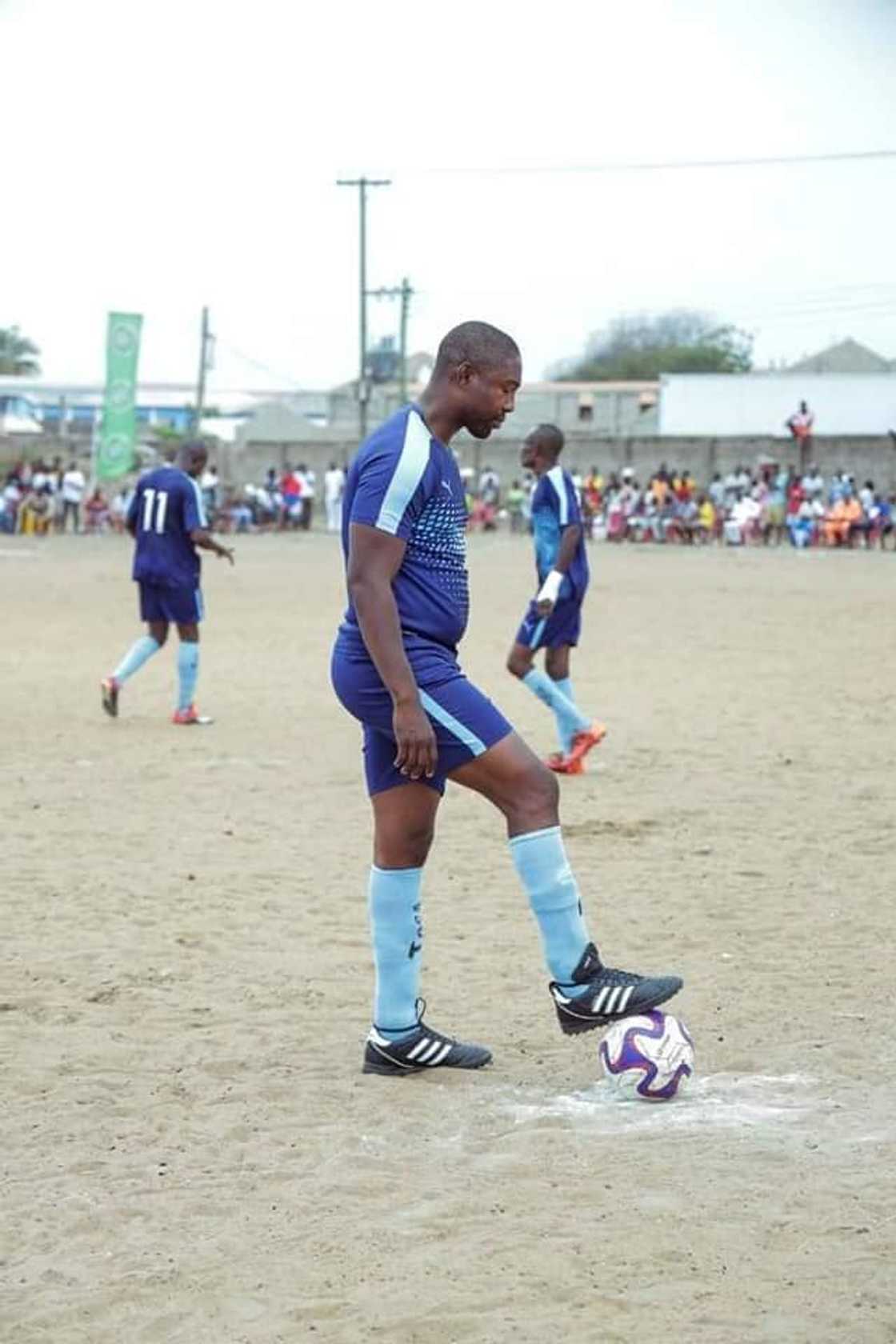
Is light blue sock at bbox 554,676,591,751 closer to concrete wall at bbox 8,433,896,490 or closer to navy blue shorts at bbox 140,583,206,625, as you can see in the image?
navy blue shorts at bbox 140,583,206,625

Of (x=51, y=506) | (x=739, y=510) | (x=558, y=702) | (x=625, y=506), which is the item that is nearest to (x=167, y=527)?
(x=558, y=702)

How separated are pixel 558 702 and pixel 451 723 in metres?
6.24

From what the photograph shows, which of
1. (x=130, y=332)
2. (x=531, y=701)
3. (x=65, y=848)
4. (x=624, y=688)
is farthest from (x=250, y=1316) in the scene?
(x=130, y=332)

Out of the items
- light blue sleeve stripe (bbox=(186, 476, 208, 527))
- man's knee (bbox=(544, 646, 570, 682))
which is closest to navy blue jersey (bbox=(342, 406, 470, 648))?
man's knee (bbox=(544, 646, 570, 682))

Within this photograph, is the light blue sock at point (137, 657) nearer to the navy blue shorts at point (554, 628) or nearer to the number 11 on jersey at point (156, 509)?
the number 11 on jersey at point (156, 509)

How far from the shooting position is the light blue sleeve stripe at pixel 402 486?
5809mm

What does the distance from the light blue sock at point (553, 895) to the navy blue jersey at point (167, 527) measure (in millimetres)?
8818

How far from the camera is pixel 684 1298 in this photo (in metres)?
4.32

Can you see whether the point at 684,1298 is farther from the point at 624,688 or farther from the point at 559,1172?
the point at 624,688

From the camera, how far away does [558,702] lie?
12.1m

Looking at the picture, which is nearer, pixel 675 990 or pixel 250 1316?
pixel 250 1316

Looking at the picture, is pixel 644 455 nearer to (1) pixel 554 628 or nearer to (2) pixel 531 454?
(1) pixel 554 628

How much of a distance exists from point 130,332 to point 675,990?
41.1 metres

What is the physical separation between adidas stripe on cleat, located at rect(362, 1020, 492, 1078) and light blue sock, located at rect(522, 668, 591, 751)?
19.5ft
